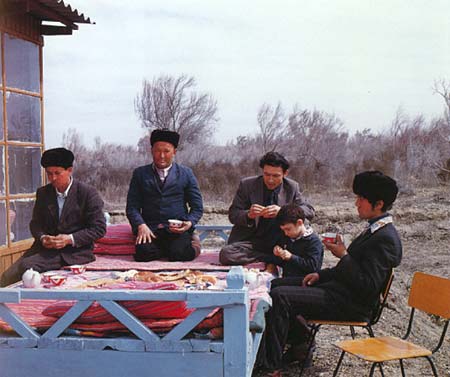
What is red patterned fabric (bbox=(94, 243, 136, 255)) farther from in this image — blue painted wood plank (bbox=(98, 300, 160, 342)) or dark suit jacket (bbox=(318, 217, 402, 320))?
blue painted wood plank (bbox=(98, 300, 160, 342))

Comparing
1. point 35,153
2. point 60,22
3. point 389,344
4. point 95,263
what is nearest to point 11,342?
point 389,344

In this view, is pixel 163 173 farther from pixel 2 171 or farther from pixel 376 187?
pixel 376 187

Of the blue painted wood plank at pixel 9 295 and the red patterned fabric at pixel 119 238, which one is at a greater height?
the blue painted wood plank at pixel 9 295

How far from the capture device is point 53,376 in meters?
2.84

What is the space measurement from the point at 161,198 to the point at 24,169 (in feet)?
4.13

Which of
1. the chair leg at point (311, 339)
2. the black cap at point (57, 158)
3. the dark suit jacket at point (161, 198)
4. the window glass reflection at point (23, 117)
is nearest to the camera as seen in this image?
the chair leg at point (311, 339)

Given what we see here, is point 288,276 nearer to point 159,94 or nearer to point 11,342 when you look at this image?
point 11,342

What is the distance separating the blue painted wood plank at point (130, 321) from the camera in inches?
109

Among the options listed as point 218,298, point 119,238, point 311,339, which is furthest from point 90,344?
point 119,238

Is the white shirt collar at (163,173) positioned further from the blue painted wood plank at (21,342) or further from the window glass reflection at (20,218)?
the blue painted wood plank at (21,342)

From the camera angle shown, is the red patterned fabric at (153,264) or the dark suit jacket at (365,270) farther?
the red patterned fabric at (153,264)

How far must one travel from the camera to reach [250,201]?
534 cm

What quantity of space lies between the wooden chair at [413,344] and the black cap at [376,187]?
494mm

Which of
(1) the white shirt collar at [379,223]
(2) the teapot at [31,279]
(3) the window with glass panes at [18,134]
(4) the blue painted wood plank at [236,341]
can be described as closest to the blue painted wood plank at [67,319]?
(4) the blue painted wood plank at [236,341]
